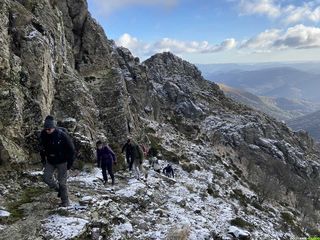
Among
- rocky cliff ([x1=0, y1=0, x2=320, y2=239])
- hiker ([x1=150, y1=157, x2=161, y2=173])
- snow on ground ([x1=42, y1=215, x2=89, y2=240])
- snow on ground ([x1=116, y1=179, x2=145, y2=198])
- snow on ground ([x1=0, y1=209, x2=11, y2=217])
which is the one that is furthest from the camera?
hiker ([x1=150, y1=157, x2=161, y2=173])

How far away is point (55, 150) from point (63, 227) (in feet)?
8.54

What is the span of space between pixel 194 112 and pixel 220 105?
→ 17439mm

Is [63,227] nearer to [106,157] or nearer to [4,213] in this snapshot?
[4,213]

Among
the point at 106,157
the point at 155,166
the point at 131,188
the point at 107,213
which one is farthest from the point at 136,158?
the point at 155,166

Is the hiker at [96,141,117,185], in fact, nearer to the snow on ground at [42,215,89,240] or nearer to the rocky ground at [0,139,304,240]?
the rocky ground at [0,139,304,240]

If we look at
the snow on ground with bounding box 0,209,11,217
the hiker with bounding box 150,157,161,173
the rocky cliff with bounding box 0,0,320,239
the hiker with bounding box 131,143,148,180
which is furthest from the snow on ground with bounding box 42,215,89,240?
the hiker with bounding box 150,157,161,173

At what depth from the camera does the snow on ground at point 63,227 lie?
12242mm

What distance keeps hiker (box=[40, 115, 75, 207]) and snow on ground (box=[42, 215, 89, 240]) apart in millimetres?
1106

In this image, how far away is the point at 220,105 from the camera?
379 ft

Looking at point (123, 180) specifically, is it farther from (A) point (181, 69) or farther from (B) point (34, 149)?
(A) point (181, 69)

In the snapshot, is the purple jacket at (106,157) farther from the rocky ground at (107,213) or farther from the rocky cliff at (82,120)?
the rocky cliff at (82,120)

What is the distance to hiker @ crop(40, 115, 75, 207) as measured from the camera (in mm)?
12406

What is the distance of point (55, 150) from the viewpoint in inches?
500

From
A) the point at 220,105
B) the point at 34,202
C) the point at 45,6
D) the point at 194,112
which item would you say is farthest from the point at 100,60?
the point at 220,105
